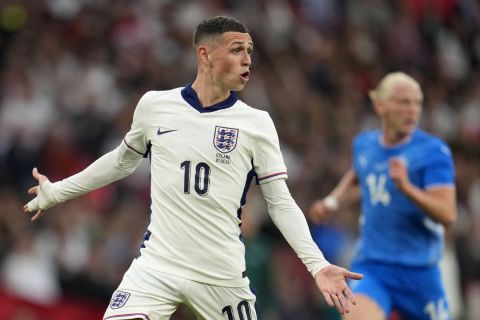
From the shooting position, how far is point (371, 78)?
59.1 feet

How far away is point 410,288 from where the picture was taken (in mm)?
9031

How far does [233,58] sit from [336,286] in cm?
154

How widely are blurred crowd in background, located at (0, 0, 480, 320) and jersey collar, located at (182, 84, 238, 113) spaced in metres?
5.44

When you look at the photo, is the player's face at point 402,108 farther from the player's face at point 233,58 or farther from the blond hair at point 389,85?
the player's face at point 233,58

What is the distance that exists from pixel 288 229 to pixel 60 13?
35.1 ft

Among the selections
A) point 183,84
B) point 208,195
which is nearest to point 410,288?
point 208,195

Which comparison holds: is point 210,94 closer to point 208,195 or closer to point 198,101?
point 198,101

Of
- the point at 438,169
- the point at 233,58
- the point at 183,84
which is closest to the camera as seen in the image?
the point at 233,58

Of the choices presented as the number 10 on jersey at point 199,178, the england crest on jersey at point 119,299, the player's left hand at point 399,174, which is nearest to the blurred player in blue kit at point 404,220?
the player's left hand at point 399,174

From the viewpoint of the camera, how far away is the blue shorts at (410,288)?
9031mm

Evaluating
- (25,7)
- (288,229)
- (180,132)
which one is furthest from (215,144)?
(25,7)

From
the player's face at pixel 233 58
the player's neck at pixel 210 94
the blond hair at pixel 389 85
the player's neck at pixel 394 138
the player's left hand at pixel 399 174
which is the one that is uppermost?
the player's face at pixel 233 58

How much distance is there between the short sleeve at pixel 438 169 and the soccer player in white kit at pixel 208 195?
223 centimetres

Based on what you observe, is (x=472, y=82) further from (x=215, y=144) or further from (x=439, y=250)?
(x=215, y=144)
